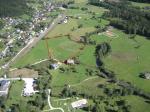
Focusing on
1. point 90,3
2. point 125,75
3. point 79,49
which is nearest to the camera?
point 125,75

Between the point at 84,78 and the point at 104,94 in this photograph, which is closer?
the point at 104,94

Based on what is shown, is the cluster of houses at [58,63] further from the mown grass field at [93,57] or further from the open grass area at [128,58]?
the open grass area at [128,58]

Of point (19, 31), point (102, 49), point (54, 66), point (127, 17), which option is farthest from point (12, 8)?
point (54, 66)

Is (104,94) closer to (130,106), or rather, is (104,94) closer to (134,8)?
(130,106)

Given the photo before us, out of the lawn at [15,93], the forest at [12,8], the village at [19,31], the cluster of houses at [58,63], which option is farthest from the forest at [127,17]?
the lawn at [15,93]

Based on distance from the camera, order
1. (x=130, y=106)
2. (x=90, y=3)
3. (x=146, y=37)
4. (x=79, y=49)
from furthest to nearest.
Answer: (x=90, y=3) → (x=146, y=37) → (x=79, y=49) → (x=130, y=106)

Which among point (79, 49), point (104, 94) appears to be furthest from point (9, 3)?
point (104, 94)

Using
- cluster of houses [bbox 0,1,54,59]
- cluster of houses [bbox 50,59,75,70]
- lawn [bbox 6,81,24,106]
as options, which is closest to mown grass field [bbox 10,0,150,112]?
cluster of houses [bbox 50,59,75,70]

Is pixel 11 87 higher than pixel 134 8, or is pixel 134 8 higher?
pixel 134 8

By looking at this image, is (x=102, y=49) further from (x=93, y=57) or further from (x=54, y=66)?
(x=54, y=66)
